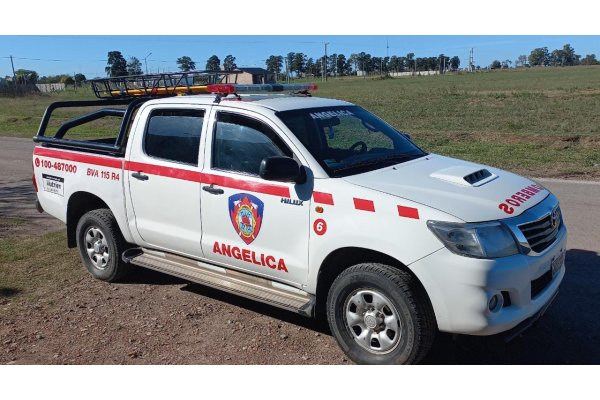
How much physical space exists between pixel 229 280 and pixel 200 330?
1.50ft

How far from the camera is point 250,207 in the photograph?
172 inches

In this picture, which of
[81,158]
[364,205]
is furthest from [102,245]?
[364,205]

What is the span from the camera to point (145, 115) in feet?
17.5

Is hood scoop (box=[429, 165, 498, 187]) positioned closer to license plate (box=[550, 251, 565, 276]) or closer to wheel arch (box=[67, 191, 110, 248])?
license plate (box=[550, 251, 565, 276])

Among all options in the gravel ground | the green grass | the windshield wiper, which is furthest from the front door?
the green grass

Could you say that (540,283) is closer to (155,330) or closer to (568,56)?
(155,330)

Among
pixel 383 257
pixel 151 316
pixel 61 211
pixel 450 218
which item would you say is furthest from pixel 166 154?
pixel 450 218

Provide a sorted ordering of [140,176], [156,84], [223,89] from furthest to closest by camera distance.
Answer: [156,84] < [140,176] < [223,89]

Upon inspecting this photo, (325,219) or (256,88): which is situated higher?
(256,88)

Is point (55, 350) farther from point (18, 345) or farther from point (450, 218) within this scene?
point (450, 218)

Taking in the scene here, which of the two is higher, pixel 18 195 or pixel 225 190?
pixel 225 190

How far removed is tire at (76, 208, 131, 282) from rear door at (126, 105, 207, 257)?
469mm

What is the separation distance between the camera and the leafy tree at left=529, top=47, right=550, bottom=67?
183 meters

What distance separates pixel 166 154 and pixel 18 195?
21.4 feet
